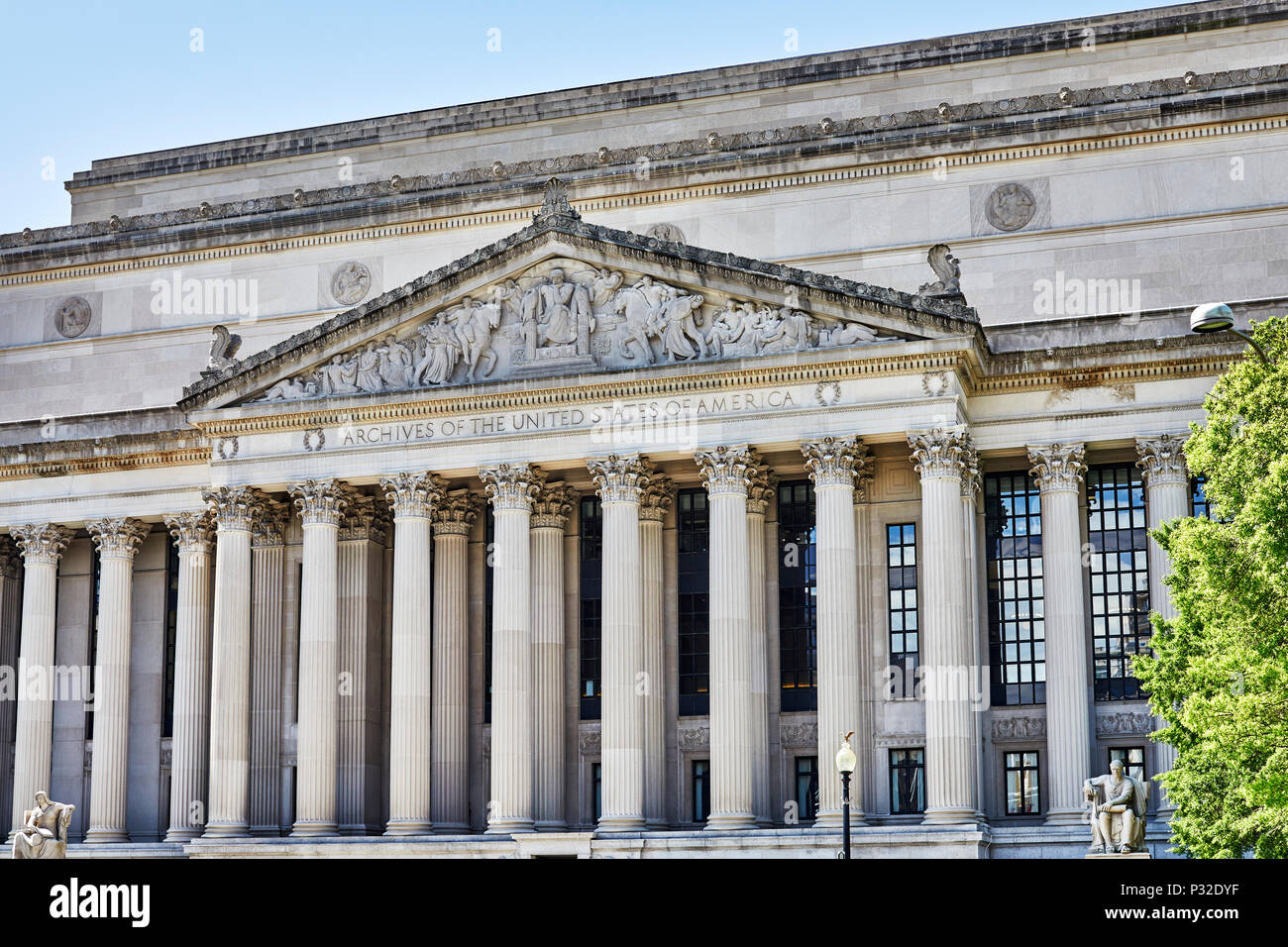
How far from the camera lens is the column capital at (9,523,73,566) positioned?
5750 cm

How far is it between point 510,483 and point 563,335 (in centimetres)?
461

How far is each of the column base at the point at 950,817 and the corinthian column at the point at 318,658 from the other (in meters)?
17.6

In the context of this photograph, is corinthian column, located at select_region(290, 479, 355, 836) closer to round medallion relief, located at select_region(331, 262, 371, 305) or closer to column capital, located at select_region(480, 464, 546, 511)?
column capital, located at select_region(480, 464, 546, 511)

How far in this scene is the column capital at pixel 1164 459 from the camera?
4750 centimetres

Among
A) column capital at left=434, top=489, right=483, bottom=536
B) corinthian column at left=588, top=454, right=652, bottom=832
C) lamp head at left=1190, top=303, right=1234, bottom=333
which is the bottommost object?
corinthian column at left=588, top=454, right=652, bottom=832

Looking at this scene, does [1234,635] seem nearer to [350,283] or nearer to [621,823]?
[621,823]

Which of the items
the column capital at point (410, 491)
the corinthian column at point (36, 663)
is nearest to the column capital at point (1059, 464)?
the column capital at point (410, 491)

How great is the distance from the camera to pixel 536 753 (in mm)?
50938

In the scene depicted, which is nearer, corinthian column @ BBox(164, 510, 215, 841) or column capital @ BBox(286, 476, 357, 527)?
column capital @ BBox(286, 476, 357, 527)

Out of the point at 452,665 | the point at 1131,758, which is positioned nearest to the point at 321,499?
the point at 452,665

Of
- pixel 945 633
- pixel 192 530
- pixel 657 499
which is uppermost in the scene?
pixel 657 499

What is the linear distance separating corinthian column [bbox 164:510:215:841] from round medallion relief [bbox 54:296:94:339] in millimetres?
15330

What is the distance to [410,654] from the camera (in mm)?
50312

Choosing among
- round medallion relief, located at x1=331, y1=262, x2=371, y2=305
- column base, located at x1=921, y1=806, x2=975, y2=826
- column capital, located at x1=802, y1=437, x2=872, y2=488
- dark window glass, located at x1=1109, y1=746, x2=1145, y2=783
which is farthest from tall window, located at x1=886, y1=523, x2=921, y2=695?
round medallion relief, located at x1=331, y1=262, x2=371, y2=305
